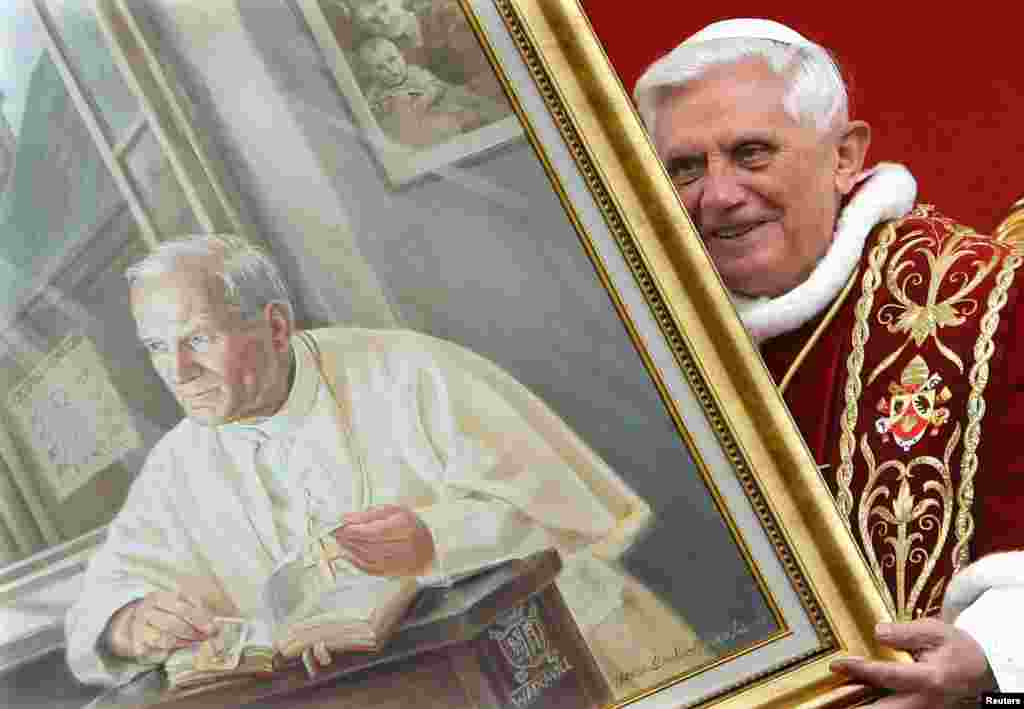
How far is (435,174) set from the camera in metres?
2.09

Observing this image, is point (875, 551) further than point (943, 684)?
Yes

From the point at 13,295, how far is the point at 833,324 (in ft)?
3.28

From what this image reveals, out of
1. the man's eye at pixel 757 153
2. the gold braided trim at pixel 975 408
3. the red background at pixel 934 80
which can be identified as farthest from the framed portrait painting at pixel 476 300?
the red background at pixel 934 80

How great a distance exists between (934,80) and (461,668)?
1336 millimetres

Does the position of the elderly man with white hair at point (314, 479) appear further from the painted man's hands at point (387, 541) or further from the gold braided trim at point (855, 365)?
the gold braided trim at point (855, 365)

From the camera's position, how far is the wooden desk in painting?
196 cm

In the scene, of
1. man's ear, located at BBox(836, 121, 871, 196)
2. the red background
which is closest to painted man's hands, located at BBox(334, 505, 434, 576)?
man's ear, located at BBox(836, 121, 871, 196)

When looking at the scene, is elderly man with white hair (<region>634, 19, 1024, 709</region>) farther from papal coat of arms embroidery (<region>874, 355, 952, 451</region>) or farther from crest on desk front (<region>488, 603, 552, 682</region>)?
crest on desk front (<region>488, 603, 552, 682</region>)

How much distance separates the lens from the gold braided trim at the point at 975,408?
86.6 inches

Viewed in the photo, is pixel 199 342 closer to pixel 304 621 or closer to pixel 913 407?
pixel 304 621

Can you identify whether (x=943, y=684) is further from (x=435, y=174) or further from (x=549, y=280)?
(x=435, y=174)

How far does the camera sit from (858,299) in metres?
2.38

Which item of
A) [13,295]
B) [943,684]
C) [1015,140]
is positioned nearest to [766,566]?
[943,684]
